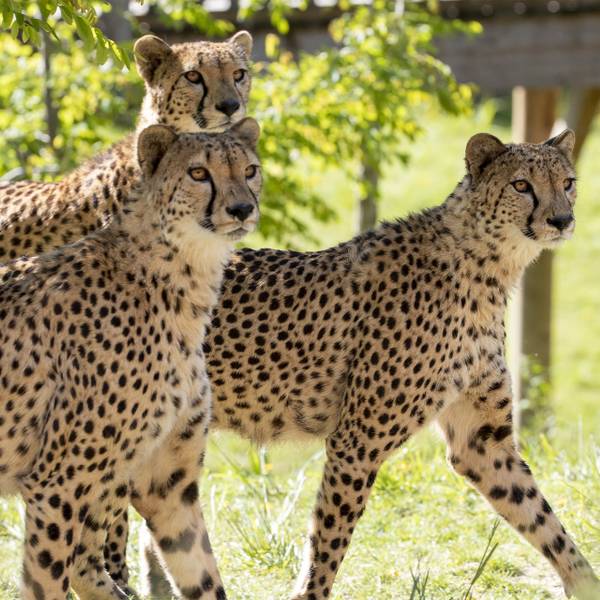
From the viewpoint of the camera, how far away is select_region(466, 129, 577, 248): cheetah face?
4.38 metres

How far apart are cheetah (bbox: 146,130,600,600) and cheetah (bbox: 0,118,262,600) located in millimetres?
658

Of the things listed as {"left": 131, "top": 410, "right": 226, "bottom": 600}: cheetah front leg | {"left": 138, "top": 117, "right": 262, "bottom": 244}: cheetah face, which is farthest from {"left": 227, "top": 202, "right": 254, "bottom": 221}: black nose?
{"left": 131, "top": 410, "right": 226, "bottom": 600}: cheetah front leg

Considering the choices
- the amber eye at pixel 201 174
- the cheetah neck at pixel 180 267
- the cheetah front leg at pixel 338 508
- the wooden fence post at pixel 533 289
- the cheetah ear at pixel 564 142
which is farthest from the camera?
the wooden fence post at pixel 533 289

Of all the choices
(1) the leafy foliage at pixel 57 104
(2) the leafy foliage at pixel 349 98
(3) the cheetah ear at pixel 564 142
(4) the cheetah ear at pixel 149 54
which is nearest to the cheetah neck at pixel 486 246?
(3) the cheetah ear at pixel 564 142

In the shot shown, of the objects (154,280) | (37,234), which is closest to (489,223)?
(154,280)

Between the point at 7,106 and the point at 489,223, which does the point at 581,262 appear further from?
the point at 489,223

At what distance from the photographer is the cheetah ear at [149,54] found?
5.20m

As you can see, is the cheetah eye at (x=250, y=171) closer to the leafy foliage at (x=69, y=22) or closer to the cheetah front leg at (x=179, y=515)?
the leafy foliage at (x=69, y=22)

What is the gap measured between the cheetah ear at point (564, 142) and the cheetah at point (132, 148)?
46.2 inches

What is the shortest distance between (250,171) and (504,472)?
154 cm

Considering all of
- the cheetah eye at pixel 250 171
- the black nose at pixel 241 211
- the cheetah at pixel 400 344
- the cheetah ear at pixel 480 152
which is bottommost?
the cheetah at pixel 400 344

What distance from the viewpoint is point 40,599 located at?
3.75 metres

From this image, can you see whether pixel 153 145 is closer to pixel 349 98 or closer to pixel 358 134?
pixel 349 98

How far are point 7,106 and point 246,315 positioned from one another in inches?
158
